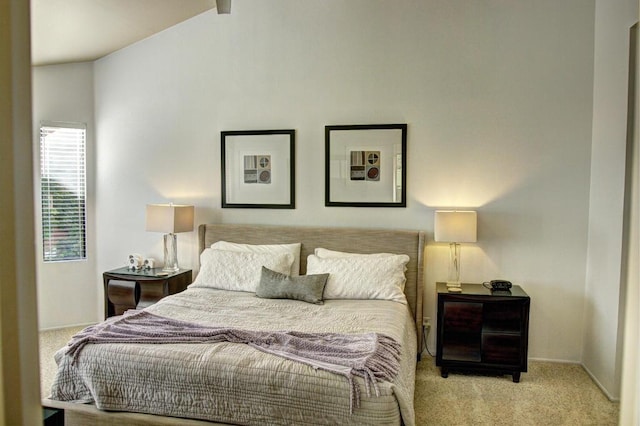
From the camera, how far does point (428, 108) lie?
155 inches

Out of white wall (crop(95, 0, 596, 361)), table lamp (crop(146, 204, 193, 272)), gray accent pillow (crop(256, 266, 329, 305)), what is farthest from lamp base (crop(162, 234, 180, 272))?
gray accent pillow (crop(256, 266, 329, 305))

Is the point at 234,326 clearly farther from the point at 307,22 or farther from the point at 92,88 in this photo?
the point at 92,88

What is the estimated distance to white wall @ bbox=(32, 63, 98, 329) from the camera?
452 centimetres

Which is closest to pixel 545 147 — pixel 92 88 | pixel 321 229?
pixel 321 229

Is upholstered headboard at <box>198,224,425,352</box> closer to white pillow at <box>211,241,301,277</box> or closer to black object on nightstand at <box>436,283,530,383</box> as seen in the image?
white pillow at <box>211,241,301,277</box>

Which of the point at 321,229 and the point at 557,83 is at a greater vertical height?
the point at 557,83

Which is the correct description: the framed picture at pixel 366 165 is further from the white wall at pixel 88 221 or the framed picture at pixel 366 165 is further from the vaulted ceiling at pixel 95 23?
the white wall at pixel 88 221

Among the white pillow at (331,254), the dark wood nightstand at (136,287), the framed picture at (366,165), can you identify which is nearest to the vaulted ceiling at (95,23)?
the framed picture at (366,165)

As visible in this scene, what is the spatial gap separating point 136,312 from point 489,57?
11.1 feet

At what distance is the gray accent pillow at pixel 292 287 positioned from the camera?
11.6 ft

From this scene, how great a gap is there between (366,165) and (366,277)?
3.45 ft

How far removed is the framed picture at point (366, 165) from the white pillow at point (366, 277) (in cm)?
60

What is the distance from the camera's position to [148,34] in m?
4.46

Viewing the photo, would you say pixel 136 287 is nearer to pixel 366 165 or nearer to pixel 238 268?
pixel 238 268
